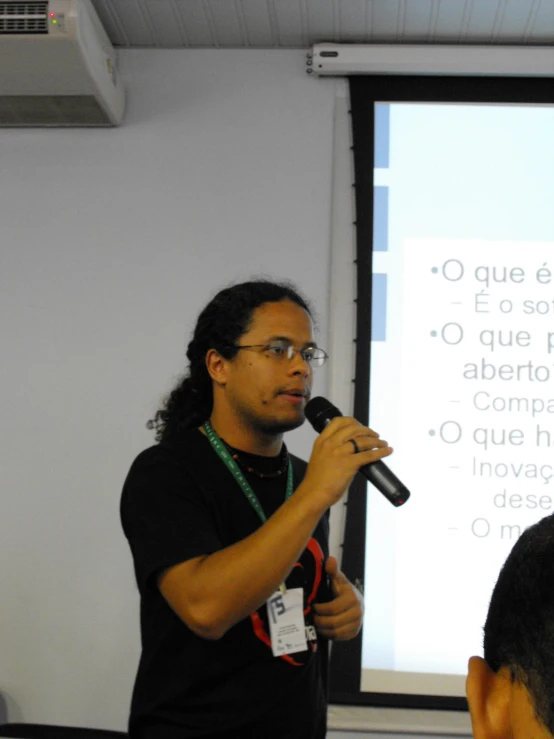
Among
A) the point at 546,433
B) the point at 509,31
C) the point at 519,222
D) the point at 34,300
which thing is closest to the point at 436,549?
the point at 546,433

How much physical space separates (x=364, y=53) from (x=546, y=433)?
1487 mm

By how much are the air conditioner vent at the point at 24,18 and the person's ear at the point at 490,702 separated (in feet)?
8.22

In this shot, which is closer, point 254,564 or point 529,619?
point 529,619

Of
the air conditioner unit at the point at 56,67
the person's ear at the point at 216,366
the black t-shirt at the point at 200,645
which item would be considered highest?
the air conditioner unit at the point at 56,67

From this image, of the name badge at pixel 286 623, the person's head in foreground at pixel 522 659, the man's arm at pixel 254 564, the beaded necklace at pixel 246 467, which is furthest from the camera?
the beaded necklace at pixel 246 467

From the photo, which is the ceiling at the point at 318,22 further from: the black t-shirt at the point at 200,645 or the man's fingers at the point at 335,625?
the man's fingers at the point at 335,625

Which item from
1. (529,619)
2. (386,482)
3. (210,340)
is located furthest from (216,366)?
(529,619)

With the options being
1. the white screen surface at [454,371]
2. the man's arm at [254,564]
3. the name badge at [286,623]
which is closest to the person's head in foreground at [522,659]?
the man's arm at [254,564]

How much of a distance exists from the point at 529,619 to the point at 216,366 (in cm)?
110

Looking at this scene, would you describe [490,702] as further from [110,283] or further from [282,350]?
[110,283]

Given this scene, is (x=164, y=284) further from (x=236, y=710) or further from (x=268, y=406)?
(x=236, y=710)

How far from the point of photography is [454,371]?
2785 mm

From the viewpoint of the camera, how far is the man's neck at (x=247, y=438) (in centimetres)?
154

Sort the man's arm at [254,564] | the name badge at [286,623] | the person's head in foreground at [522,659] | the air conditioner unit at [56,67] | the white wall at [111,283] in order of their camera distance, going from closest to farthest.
Result: the person's head in foreground at [522,659] < the man's arm at [254,564] < the name badge at [286,623] < the air conditioner unit at [56,67] < the white wall at [111,283]
